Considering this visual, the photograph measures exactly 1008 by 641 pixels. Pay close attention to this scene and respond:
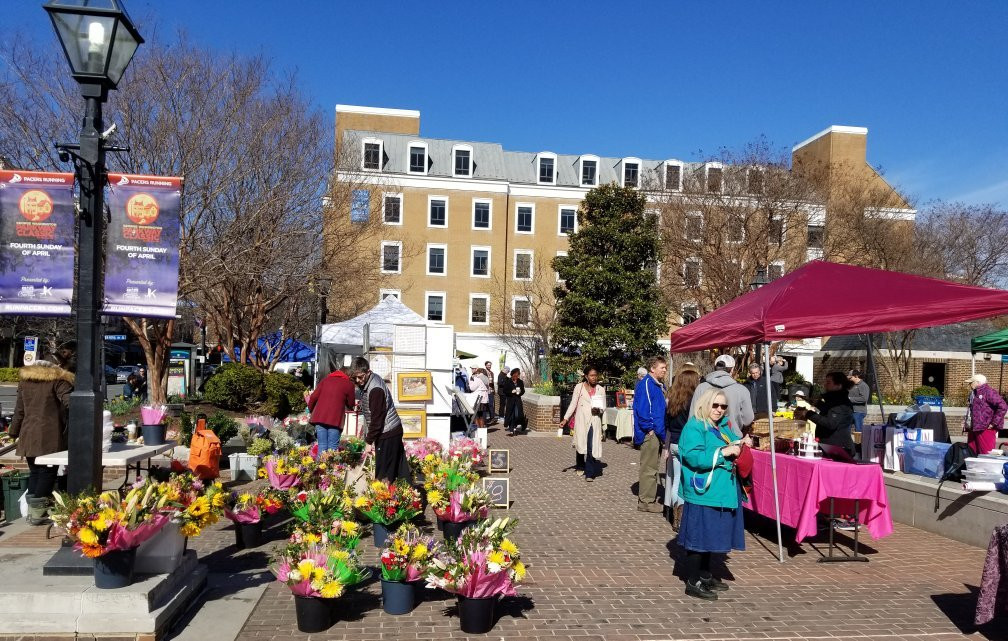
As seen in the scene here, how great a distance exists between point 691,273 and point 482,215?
→ 2002 centimetres

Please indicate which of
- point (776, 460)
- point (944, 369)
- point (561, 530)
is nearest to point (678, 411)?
point (776, 460)

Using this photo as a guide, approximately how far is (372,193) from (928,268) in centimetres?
2235

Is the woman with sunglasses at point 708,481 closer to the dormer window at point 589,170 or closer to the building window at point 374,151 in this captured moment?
the building window at point 374,151

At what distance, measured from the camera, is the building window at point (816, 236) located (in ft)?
93.4

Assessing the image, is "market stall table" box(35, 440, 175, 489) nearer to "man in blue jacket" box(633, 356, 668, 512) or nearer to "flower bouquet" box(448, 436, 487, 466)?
"flower bouquet" box(448, 436, 487, 466)

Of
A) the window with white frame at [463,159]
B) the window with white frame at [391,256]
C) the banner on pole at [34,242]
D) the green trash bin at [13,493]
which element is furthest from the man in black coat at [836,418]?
the window with white frame at [463,159]

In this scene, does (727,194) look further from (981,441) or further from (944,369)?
(981,441)

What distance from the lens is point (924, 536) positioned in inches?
341

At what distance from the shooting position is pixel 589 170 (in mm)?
47812

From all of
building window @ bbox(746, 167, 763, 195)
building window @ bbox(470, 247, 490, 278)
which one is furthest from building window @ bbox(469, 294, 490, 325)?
building window @ bbox(746, 167, 763, 195)

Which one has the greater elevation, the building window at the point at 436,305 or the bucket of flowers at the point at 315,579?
the building window at the point at 436,305

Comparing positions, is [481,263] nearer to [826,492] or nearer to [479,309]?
[479,309]

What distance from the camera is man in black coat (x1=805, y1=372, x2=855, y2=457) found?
29.1 feet

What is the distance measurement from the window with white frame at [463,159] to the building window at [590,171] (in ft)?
24.2
